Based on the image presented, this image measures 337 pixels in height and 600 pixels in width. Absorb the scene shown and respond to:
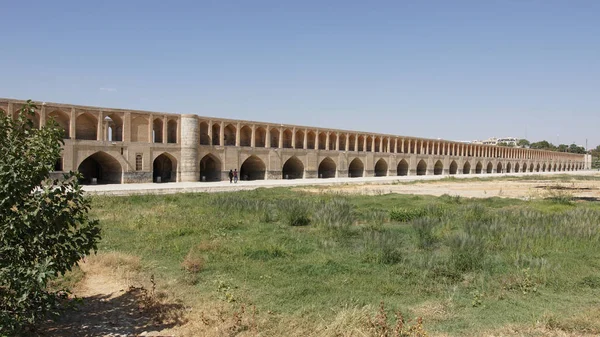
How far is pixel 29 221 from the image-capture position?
14.9 feet

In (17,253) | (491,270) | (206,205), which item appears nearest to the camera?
(17,253)

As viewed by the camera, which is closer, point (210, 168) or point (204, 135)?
point (204, 135)

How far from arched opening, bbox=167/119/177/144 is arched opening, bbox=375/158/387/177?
2636 centimetres

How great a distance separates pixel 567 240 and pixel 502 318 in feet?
19.1

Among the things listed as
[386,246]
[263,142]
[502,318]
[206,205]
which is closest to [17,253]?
[502,318]

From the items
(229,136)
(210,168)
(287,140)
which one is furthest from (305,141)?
(210,168)

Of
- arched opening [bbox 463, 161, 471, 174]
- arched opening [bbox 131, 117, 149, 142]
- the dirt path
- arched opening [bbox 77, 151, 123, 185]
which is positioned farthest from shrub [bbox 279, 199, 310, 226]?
arched opening [bbox 463, 161, 471, 174]

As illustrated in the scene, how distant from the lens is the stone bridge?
27234 millimetres

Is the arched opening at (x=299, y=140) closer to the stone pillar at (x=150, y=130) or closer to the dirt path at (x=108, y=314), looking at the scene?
the stone pillar at (x=150, y=130)

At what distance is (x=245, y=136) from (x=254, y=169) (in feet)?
9.91

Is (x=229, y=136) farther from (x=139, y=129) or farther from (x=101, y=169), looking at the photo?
(x=101, y=169)

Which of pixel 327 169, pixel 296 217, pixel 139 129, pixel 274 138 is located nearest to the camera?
pixel 296 217

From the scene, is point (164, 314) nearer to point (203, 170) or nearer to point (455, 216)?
point (455, 216)

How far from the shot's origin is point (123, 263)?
26.7 ft
